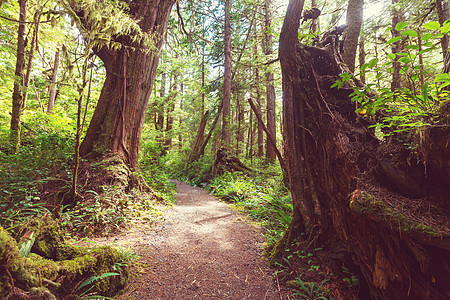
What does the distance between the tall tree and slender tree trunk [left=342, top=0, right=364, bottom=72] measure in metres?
4.21

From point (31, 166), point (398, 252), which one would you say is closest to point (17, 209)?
point (31, 166)

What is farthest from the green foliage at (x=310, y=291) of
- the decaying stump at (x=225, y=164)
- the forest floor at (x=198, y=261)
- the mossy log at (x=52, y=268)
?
the decaying stump at (x=225, y=164)

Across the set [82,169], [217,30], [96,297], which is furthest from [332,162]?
[217,30]

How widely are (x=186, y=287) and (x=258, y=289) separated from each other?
82 centimetres

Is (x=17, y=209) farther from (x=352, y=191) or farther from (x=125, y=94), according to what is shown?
(x=352, y=191)

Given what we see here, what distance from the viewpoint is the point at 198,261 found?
8.77 feet

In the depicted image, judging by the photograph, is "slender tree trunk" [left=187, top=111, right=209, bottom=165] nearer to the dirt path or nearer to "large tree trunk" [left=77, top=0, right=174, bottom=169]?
"large tree trunk" [left=77, top=0, right=174, bottom=169]

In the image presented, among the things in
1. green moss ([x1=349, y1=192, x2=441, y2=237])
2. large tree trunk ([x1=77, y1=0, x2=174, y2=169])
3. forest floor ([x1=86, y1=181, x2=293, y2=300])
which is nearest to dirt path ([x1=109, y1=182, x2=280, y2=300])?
forest floor ([x1=86, y1=181, x2=293, y2=300])

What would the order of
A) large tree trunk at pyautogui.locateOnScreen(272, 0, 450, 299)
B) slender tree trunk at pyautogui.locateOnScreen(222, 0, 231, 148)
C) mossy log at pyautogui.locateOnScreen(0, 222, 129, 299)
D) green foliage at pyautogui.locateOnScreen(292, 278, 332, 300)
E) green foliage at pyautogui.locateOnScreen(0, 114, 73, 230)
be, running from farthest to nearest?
slender tree trunk at pyautogui.locateOnScreen(222, 0, 231, 148) → green foliage at pyautogui.locateOnScreen(0, 114, 73, 230) → green foliage at pyautogui.locateOnScreen(292, 278, 332, 300) → large tree trunk at pyautogui.locateOnScreen(272, 0, 450, 299) → mossy log at pyautogui.locateOnScreen(0, 222, 129, 299)

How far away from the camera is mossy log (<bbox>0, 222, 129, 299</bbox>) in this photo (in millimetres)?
1107

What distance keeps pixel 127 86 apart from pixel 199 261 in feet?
14.4

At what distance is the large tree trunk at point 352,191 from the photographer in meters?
1.62

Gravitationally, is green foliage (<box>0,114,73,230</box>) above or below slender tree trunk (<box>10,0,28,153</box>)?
below

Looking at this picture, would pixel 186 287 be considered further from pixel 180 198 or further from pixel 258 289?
pixel 180 198
